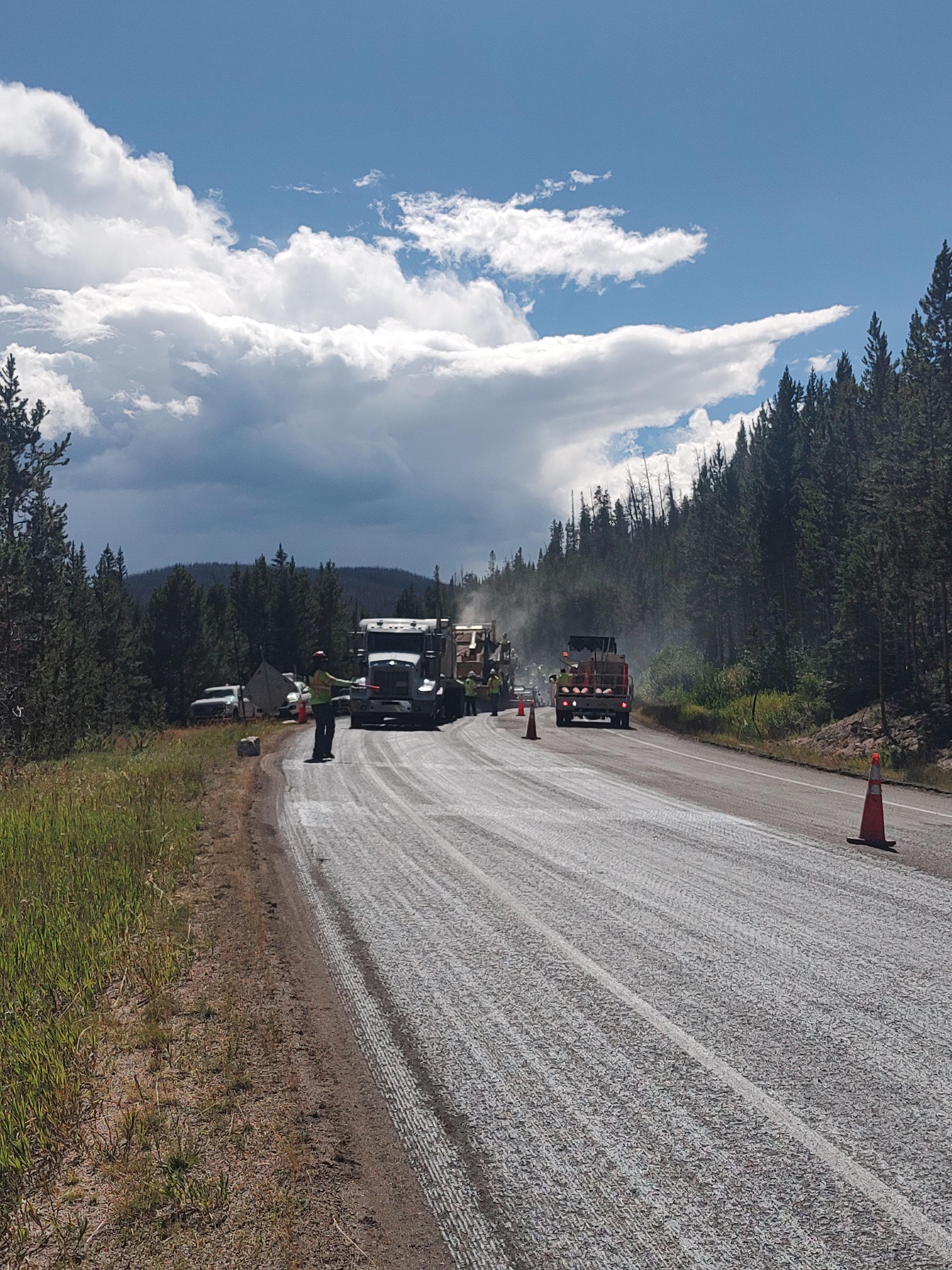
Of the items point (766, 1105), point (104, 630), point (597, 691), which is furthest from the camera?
point (104, 630)

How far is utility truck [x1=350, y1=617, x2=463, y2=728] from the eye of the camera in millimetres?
29031

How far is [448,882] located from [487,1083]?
414cm

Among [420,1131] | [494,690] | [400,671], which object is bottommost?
[420,1131]

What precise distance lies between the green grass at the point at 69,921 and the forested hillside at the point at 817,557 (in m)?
→ 22.8

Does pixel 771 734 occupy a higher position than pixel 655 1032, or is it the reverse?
pixel 655 1032

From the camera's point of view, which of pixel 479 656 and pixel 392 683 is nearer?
pixel 392 683

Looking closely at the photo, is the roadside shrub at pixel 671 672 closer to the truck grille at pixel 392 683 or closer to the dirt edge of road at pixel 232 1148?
the truck grille at pixel 392 683

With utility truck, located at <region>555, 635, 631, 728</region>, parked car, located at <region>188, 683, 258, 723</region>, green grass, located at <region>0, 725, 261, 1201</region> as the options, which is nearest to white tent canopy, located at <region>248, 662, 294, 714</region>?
green grass, located at <region>0, 725, 261, 1201</region>

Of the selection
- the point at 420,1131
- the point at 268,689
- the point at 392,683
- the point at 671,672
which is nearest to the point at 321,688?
the point at 268,689

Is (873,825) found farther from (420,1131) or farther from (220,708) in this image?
(220,708)

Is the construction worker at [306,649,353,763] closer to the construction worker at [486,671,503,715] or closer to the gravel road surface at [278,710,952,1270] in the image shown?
the gravel road surface at [278,710,952,1270]

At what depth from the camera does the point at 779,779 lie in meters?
18.5

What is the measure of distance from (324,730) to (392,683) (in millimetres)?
9774

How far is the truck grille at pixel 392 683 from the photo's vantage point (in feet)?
95.4
